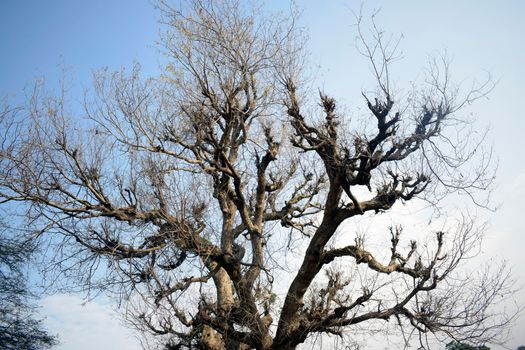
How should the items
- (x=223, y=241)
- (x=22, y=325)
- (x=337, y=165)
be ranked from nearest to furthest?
(x=337, y=165) → (x=223, y=241) → (x=22, y=325)

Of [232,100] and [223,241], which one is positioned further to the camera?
[223,241]

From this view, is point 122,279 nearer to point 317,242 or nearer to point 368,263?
point 317,242

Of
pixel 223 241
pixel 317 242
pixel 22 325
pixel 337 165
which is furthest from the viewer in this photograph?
pixel 22 325

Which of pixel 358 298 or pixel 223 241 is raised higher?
pixel 223 241

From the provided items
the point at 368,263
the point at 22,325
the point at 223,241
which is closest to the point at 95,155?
the point at 223,241

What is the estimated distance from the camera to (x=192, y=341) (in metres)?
8.59

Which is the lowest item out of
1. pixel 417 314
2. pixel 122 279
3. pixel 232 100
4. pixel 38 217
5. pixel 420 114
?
pixel 417 314

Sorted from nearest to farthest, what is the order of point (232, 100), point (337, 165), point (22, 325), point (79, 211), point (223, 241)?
point (337, 165) < point (79, 211) < point (232, 100) < point (223, 241) < point (22, 325)

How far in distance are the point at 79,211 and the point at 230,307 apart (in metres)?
3.35

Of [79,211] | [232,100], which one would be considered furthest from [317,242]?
[79,211]

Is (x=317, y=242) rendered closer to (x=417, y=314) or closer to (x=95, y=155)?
(x=417, y=314)

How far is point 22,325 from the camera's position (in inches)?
508

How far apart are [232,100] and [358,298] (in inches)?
172

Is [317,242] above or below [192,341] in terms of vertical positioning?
above
